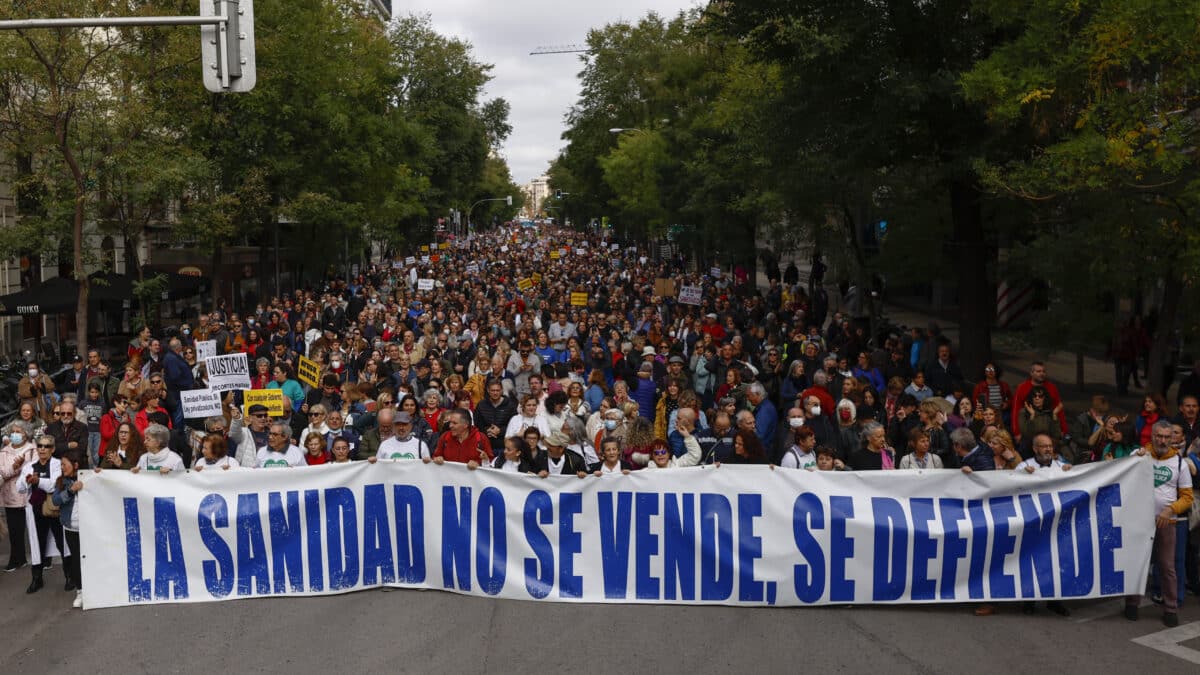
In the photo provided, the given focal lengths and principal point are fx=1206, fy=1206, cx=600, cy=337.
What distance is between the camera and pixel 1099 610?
31.0 ft

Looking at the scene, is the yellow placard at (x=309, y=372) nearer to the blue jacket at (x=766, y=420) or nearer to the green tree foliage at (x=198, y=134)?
the blue jacket at (x=766, y=420)

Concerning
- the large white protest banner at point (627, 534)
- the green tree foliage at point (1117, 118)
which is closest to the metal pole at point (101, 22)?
the large white protest banner at point (627, 534)

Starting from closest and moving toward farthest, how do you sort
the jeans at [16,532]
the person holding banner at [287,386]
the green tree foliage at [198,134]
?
1. the jeans at [16,532]
2. the person holding banner at [287,386]
3. the green tree foliage at [198,134]

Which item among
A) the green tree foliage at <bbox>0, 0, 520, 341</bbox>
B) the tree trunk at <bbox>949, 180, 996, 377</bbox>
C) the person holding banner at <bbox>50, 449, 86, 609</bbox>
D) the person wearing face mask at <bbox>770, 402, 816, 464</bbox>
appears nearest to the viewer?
the person holding banner at <bbox>50, 449, 86, 609</bbox>

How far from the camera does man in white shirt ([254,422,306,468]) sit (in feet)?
34.2

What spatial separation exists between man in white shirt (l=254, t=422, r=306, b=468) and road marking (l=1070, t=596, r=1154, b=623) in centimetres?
650

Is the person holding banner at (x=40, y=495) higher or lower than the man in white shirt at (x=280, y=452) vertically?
lower

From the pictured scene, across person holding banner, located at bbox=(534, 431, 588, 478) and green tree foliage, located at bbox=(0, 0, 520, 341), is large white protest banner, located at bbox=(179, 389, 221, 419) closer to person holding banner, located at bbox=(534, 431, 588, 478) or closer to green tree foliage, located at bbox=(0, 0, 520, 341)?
person holding banner, located at bbox=(534, 431, 588, 478)

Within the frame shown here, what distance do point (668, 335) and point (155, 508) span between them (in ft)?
43.1

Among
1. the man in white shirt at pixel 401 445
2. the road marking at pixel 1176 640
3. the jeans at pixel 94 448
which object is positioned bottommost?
the road marking at pixel 1176 640

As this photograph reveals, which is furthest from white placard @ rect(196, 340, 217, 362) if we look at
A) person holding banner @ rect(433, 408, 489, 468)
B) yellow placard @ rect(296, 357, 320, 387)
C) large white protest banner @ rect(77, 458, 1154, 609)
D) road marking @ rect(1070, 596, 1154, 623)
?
road marking @ rect(1070, 596, 1154, 623)

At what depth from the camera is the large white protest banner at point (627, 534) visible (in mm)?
9133

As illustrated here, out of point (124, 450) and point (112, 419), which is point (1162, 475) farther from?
point (112, 419)

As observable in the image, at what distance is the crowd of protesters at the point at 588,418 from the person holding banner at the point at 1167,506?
2cm
